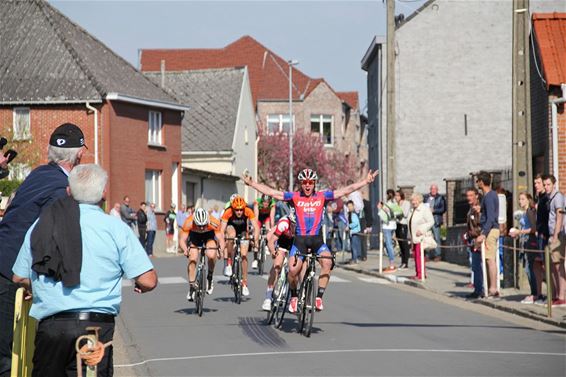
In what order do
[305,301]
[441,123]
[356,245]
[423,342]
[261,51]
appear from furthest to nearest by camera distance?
[261,51] → [441,123] → [356,245] → [305,301] → [423,342]

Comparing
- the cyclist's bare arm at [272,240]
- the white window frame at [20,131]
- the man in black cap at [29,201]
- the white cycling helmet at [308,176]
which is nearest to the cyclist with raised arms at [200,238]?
the cyclist's bare arm at [272,240]

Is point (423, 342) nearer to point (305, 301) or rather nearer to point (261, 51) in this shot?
point (305, 301)

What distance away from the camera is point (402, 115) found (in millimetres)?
49219

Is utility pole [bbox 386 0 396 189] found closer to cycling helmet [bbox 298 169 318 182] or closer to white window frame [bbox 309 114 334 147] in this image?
cycling helmet [bbox 298 169 318 182]

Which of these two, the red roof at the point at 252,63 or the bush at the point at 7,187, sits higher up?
the red roof at the point at 252,63

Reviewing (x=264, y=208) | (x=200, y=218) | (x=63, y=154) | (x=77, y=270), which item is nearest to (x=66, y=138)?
(x=63, y=154)

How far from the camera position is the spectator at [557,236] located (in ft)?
55.0

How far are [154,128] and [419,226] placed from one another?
26.9 meters

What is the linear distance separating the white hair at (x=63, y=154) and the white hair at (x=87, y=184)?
856 mm

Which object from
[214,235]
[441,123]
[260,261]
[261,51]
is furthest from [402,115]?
[261,51]

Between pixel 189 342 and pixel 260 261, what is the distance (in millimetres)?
13152

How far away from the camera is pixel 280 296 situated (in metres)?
15.1

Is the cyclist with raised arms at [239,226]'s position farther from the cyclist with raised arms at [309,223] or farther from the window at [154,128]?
the window at [154,128]

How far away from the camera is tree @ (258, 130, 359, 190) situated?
84125 mm
